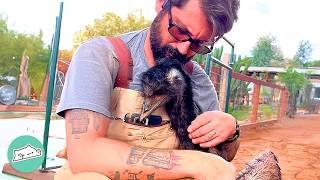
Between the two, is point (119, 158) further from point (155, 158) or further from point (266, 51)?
point (266, 51)

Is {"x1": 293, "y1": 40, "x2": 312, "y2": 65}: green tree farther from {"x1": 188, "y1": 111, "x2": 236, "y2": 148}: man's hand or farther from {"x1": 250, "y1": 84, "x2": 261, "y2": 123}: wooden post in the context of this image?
{"x1": 188, "y1": 111, "x2": 236, "y2": 148}: man's hand

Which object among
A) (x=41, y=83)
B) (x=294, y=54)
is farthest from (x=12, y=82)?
(x=294, y=54)

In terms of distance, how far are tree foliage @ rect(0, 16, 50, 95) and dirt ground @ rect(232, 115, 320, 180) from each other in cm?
81

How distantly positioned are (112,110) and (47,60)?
31.4 inches

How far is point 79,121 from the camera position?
69cm

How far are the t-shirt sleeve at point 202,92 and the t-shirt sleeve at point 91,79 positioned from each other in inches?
10.0

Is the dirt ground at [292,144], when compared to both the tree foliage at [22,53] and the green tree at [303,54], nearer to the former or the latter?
the green tree at [303,54]

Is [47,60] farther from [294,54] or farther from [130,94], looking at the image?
[294,54]

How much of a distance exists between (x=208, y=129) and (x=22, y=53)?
0.87 meters

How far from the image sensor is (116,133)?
0.77 metres

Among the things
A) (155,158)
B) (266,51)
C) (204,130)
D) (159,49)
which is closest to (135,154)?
(155,158)

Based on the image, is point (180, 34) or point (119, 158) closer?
point (119, 158)

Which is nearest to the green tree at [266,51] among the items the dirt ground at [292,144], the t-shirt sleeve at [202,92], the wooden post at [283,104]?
the wooden post at [283,104]

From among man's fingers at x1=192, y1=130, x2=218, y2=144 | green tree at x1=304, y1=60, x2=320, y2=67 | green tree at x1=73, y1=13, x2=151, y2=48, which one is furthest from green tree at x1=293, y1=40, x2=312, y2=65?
man's fingers at x1=192, y1=130, x2=218, y2=144
